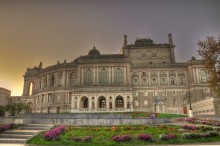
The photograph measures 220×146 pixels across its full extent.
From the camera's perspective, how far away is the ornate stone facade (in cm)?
6231

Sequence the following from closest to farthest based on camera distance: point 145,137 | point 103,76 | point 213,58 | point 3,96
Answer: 1. point 145,137
2. point 213,58
3. point 103,76
4. point 3,96

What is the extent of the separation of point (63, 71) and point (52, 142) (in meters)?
60.9

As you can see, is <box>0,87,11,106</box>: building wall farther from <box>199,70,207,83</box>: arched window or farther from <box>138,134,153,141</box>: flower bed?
<box>138,134,153,141</box>: flower bed

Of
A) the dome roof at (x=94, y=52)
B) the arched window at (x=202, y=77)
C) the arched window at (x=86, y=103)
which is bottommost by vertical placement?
the arched window at (x=86, y=103)

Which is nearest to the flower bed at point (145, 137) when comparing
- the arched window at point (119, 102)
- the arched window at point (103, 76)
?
the arched window at point (119, 102)

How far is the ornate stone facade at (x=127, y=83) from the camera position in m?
62.3

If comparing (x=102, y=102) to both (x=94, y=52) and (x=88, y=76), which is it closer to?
(x=88, y=76)

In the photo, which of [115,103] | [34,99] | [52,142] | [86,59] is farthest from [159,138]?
[34,99]

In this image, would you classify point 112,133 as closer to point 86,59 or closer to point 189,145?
point 189,145

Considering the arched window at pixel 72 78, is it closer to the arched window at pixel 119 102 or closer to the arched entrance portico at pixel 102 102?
the arched entrance portico at pixel 102 102

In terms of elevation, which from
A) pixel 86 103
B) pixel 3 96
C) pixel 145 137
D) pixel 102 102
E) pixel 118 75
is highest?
pixel 118 75

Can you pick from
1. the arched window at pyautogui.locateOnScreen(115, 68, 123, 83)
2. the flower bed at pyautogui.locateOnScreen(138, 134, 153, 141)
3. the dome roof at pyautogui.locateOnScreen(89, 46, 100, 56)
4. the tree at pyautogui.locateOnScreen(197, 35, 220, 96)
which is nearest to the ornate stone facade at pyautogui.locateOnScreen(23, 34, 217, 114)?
the arched window at pyautogui.locateOnScreen(115, 68, 123, 83)

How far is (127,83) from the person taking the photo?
221 ft

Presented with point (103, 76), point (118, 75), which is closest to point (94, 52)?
point (103, 76)
